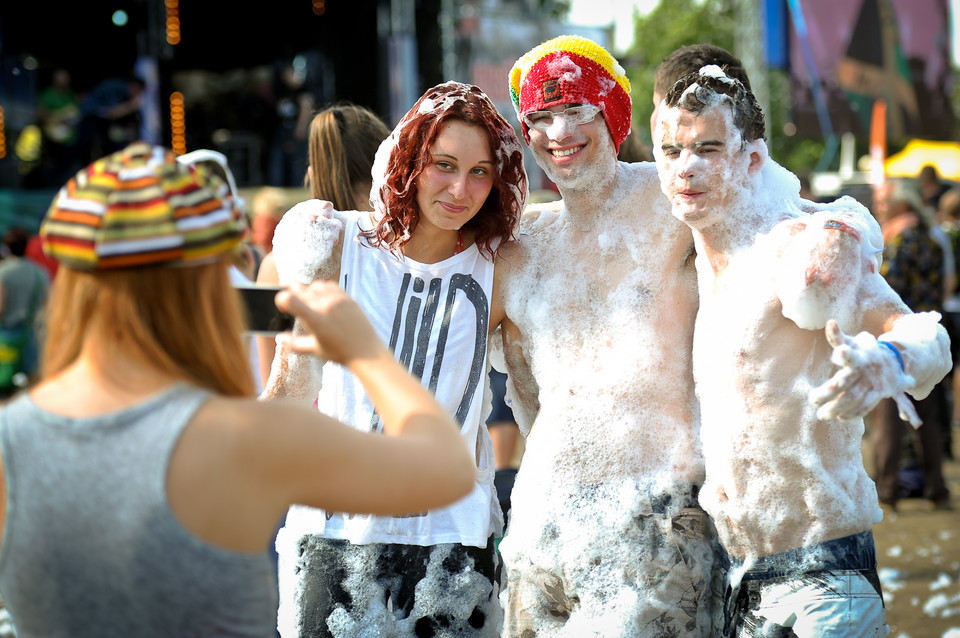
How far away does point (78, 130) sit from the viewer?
36.8 feet

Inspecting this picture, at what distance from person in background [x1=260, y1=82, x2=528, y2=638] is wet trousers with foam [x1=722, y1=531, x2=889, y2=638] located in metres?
Result: 0.60

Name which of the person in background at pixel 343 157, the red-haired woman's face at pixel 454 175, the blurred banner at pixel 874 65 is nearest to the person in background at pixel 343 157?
the person in background at pixel 343 157

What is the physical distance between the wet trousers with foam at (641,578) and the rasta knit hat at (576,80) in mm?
912

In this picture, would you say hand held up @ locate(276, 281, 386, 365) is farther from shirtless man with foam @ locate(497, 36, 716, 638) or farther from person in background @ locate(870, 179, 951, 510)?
person in background @ locate(870, 179, 951, 510)

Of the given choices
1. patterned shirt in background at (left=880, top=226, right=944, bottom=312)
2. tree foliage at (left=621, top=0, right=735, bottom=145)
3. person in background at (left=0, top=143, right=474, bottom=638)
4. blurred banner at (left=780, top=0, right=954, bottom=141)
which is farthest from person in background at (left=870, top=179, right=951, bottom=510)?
tree foliage at (left=621, top=0, right=735, bottom=145)

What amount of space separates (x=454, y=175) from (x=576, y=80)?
354 millimetres

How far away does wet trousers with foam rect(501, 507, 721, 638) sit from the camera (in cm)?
205

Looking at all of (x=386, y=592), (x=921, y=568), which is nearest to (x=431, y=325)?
(x=386, y=592)

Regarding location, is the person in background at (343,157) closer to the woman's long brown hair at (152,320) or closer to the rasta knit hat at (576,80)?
the rasta knit hat at (576,80)

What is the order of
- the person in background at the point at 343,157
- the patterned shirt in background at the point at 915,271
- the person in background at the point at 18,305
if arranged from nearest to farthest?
the person in background at the point at 343,157
the patterned shirt in background at the point at 915,271
the person in background at the point at 18,305

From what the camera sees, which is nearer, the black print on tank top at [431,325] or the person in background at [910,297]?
the black print on tank top at [431,325]

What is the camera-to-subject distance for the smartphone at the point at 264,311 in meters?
1.40

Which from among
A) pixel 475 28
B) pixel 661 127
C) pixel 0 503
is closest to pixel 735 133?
pixel 661 127

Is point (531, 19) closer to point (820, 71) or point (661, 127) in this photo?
point (820, 71)
